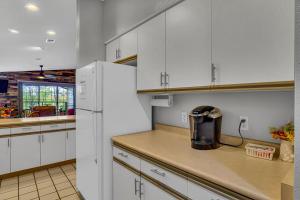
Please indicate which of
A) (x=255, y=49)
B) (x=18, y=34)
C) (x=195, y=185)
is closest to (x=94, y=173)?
(x=195, y=185)

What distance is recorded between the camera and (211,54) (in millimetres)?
1347

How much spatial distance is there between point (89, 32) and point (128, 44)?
2.97 ft

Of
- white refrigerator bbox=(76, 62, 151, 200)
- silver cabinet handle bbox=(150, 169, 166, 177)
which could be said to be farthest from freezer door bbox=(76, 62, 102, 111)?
silver cabinet handle bbox=(150, 169, 166, 177)

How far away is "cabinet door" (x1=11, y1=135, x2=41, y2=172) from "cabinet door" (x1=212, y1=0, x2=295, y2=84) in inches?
126

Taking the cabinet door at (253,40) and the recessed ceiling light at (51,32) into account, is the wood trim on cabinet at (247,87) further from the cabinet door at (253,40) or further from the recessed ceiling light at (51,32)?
the recessed ceiling light at (51,32)

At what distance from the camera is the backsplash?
1284 mm

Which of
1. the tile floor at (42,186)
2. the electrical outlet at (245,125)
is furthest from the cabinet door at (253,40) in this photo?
the tile floor at (42,186)

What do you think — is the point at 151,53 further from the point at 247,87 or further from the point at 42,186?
the point at 42,186

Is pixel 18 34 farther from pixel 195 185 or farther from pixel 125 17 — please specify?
pixel 195 185

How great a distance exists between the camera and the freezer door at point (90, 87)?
1826 millimetres

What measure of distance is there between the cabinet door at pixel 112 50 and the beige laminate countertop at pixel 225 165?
1.30 m

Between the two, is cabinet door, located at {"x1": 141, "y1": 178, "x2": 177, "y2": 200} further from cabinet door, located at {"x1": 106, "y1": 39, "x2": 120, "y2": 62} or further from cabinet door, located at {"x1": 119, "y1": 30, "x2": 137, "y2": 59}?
cabinet door, located at {"x1": 106, "y1": 39, "x2": 120, "y2": 62}

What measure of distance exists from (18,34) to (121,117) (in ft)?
11.7

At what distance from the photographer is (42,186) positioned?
2697 mm
